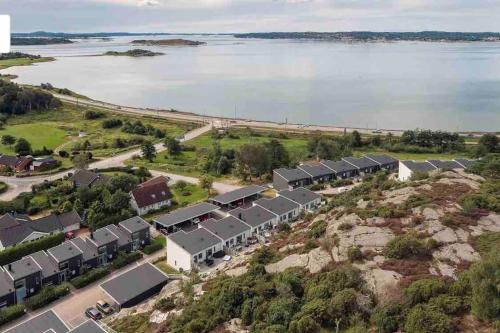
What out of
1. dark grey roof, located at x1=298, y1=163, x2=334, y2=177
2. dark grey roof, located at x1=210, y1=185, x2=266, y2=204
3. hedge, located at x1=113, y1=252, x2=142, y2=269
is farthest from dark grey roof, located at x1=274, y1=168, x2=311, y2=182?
hedge, located at x1=113, y1=252, x2=142, y2=269

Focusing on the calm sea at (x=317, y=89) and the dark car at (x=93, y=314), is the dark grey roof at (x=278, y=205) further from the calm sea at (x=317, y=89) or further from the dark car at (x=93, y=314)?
the calm sea at (x=317, y=89)

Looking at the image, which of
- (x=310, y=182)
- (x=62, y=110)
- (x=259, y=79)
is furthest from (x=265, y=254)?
(x=259, y=79)

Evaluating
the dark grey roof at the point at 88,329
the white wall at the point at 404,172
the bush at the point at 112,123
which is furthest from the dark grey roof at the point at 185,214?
the bush at the point at 112,123

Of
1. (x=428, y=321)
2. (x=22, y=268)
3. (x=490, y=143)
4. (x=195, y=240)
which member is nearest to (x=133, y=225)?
(x=195, y=240)

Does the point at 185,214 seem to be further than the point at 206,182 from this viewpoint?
No

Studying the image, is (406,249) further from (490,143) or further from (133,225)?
(490,143)

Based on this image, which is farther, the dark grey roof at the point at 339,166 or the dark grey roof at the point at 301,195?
the dark grey roof at the point at 339,166
